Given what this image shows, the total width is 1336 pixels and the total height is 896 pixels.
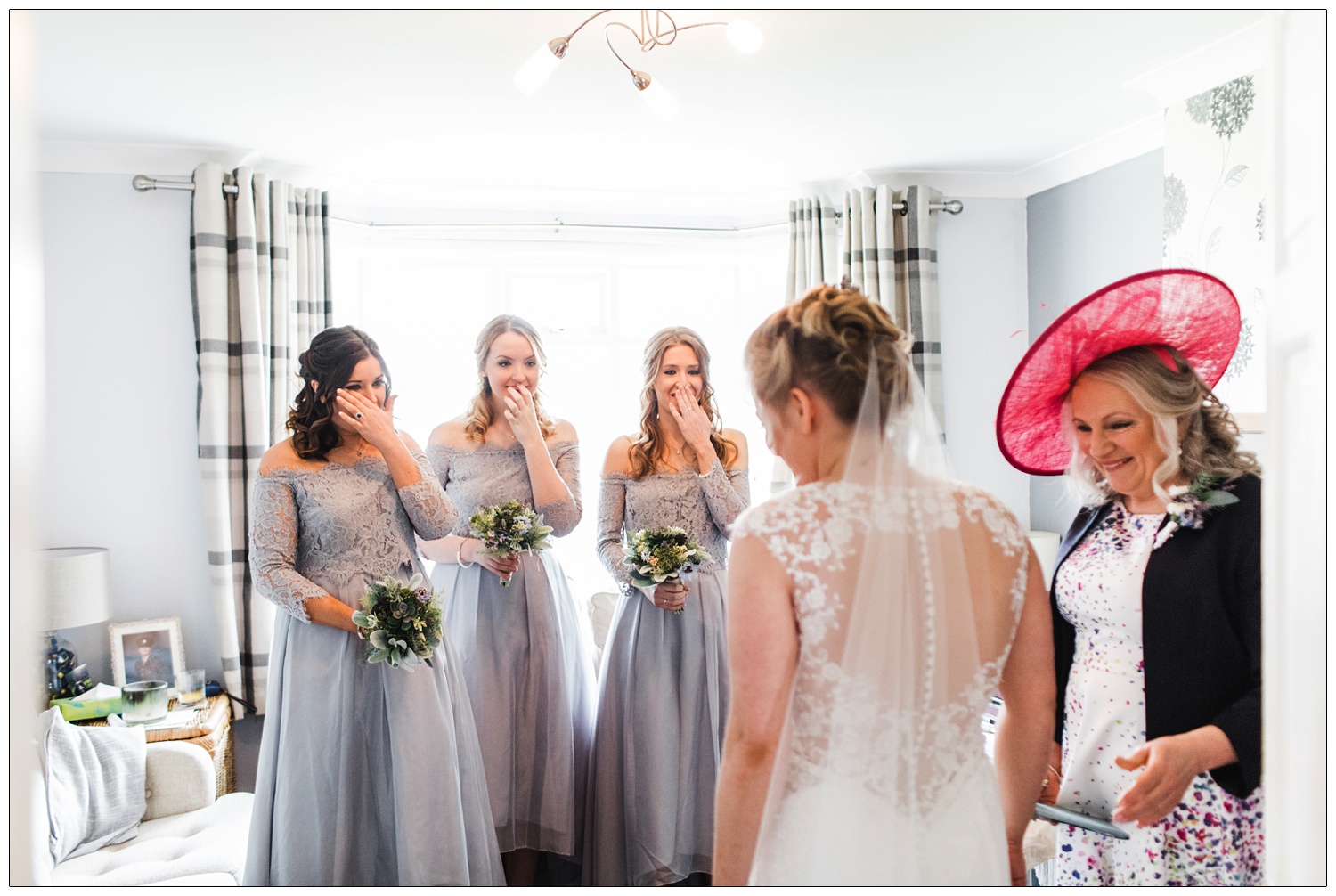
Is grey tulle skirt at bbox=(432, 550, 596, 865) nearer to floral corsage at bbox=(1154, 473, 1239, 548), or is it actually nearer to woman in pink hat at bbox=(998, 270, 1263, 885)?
woman in pink hat at bbox=(998, 270, 1263, 885)

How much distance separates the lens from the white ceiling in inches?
91.4

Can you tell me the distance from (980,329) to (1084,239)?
63cm

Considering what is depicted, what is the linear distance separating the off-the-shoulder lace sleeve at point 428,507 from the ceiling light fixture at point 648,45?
970 mm

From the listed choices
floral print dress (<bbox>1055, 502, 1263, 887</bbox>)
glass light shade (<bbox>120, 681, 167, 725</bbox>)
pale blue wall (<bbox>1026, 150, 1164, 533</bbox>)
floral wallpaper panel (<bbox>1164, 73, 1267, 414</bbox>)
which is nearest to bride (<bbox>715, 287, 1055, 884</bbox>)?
floral print dress (<bbox>1055, 502, 1263, 887</bbox>)

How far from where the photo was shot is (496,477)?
8.45 feet

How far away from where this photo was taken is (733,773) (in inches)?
49.9

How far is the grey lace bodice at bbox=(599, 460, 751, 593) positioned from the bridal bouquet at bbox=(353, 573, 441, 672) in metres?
0.64

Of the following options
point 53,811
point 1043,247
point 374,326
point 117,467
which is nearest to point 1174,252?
point 1043,247

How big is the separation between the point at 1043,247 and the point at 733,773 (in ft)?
10.9

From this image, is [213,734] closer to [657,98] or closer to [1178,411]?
[657,98]

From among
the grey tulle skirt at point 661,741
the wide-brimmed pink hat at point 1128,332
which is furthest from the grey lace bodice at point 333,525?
the wide-brimmed pink hat at point 1128,332

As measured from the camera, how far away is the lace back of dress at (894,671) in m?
1.25

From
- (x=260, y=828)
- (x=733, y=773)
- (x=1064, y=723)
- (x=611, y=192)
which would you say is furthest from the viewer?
(x=611, y=192)

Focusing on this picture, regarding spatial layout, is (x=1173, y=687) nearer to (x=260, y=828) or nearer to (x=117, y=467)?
(x=260, y=828)
